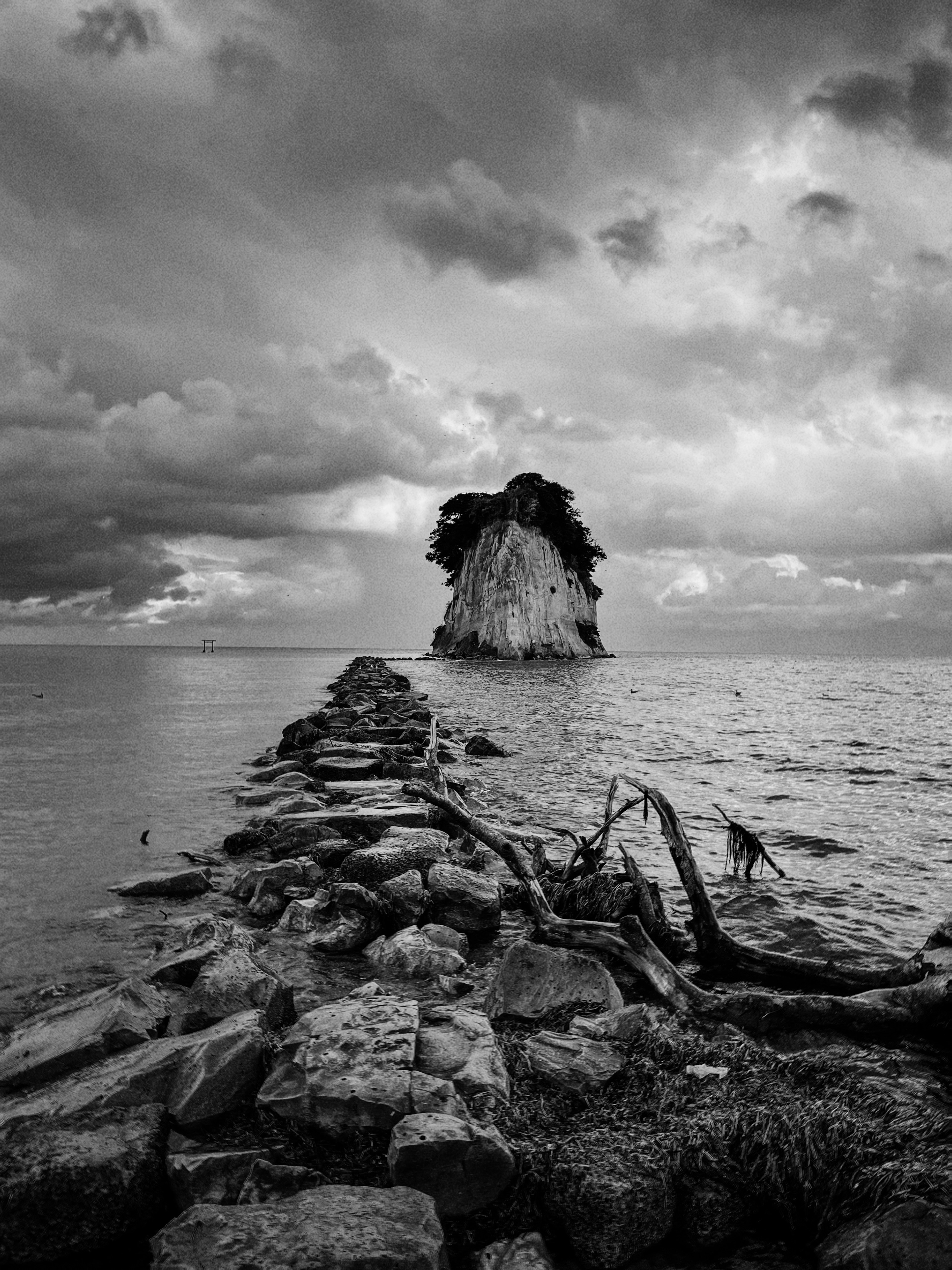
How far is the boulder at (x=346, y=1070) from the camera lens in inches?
142

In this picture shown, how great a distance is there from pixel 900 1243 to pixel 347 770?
12.7 meters

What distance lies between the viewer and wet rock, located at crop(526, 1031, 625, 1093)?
413cm

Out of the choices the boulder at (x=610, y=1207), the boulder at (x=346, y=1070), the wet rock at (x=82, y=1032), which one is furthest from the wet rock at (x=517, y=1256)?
the wet rock at (x=82, y=1032)

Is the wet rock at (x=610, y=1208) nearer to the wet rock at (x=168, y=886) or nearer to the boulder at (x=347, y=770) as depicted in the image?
the wet rock at (x=168, y=886)

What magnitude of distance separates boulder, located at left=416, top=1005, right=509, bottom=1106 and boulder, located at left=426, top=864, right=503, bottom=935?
7.24 ft

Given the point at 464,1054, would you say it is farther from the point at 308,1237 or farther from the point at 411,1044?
the point at 308,1237

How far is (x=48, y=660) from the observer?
344 feet

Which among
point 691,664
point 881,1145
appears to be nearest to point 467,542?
point 691,664

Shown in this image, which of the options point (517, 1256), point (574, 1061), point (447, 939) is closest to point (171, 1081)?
point (517, 1256)

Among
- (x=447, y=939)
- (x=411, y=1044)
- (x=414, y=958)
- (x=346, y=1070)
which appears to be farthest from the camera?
(x=447, y=939)

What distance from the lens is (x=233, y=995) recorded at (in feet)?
15.3

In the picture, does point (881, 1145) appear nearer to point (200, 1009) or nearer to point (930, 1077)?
point (930, 1077)

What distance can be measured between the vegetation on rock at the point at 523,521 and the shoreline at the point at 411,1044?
85.0m

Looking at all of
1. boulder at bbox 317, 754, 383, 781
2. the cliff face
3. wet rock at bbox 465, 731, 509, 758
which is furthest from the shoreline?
the cliff face
